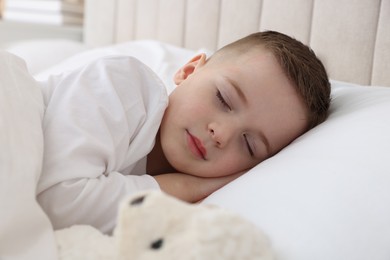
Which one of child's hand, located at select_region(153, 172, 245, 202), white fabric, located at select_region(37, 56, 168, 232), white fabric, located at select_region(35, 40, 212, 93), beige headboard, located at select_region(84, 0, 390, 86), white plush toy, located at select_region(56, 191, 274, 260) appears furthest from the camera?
white fabric, located at select_region(35, 40, 212, 93)

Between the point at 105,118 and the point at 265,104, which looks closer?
the point at 105,118

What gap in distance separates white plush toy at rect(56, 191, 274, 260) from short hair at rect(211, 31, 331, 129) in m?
0.56

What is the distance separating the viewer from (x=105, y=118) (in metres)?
0.84

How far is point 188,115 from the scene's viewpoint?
0.97 metres

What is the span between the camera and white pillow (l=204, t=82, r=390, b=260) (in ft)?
1.95

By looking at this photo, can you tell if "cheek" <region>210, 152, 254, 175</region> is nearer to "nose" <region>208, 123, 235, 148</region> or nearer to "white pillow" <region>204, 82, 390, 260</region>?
"nose" <region>208, 123, 235, 148</region>

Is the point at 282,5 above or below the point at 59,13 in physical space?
above

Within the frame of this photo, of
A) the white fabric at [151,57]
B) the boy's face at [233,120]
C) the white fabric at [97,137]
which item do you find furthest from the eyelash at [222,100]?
the white fabric at [151,57]

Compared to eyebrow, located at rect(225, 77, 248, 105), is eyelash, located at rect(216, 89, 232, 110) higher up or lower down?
lower down

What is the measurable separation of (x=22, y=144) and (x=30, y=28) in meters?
2.22

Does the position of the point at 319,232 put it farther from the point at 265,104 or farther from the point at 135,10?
the point at 135,10

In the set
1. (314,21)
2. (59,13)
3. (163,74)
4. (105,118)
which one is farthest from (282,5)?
(59,13)

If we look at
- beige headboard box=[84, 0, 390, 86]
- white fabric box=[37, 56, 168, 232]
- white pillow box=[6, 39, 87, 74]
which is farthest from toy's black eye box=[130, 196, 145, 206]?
white pillow box=[6, 39, 87, 74]

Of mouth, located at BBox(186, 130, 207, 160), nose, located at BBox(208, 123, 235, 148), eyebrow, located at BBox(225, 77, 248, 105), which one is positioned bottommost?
mouth, located at BBox(186, 130, 207, 160)
